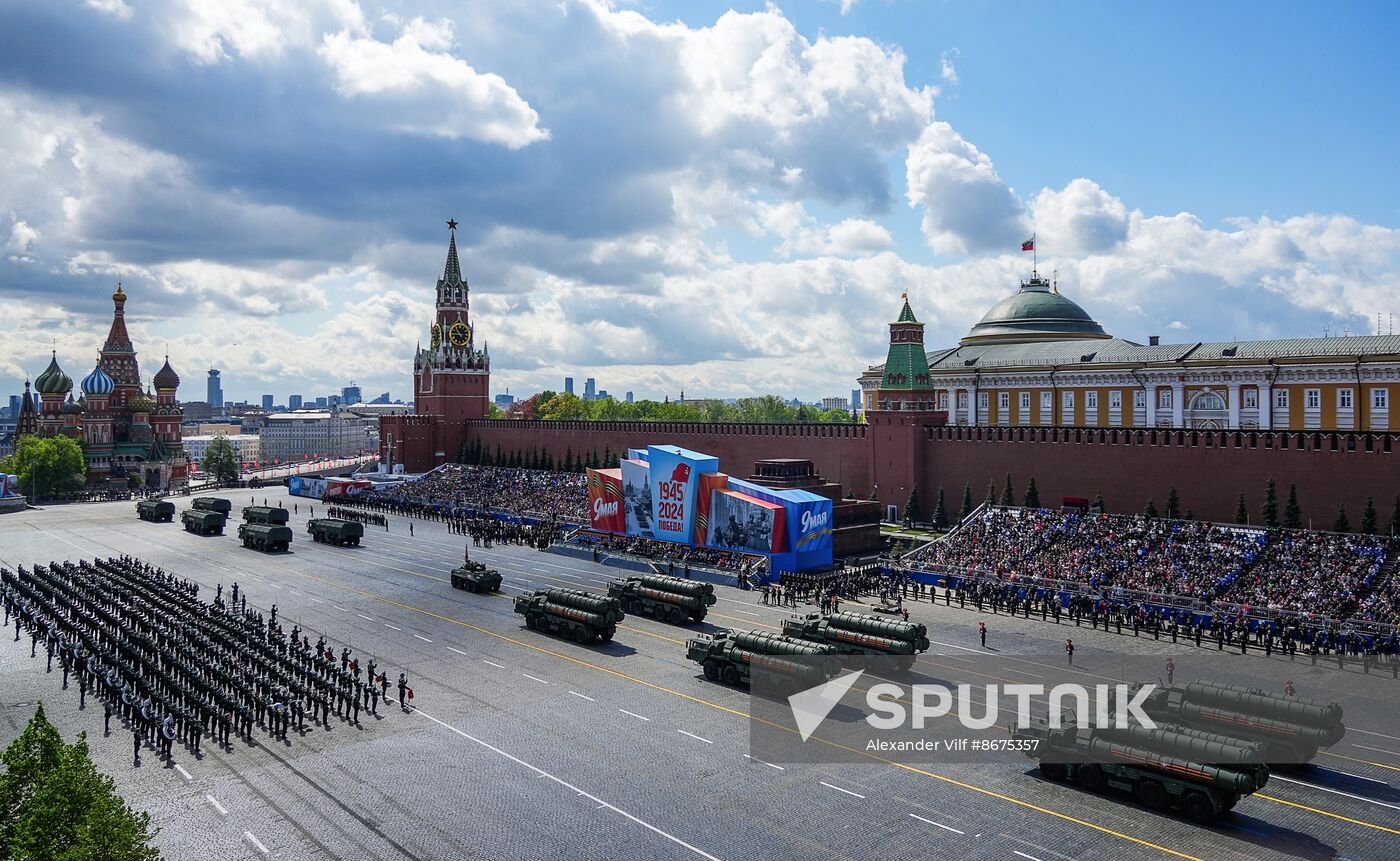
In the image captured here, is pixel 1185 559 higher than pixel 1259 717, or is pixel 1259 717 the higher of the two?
pixel 1185 559

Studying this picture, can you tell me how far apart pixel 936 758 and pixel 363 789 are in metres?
12.1

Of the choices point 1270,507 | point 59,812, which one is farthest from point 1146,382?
point 59,812

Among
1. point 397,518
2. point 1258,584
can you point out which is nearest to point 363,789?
point 1258,584

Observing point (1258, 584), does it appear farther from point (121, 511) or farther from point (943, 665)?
point (121, 511)

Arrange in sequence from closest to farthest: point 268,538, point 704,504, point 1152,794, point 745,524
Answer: point 1152,794, point 745,524, point 704,504, point 268,538

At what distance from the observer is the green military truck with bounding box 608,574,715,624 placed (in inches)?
1375

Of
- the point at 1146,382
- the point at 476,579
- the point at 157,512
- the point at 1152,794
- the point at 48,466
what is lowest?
the point at 1152,794

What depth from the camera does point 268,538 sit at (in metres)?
54.2

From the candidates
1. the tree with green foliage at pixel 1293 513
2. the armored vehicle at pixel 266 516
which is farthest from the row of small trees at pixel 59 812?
the armored vehicle at pixel 266 516

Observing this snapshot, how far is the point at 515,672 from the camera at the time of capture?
28.9 meters

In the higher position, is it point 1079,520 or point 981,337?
point 981,337

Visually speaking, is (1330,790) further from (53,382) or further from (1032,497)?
(53,382)

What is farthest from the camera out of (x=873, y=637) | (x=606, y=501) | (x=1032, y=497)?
(x=606, y=501)

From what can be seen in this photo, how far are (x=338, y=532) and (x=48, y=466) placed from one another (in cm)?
5104
